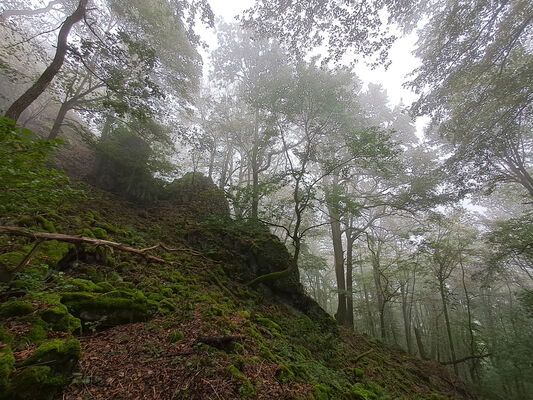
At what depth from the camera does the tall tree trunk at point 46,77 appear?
4711 millimetres

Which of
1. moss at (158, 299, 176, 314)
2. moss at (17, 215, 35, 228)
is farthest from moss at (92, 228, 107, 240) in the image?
moss at (158, 299, 176, 314)

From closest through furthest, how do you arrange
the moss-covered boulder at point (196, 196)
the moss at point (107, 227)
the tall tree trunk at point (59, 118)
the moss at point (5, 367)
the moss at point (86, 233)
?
the moss at point (5, 367)
the moss at point (86, 233)
the moss at point (107, 227)
the tall tree trunk at point (59, 118)
the moss-covered boulder at point (196, 196)

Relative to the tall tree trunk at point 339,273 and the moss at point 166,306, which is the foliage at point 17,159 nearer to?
the moss at point 166,306

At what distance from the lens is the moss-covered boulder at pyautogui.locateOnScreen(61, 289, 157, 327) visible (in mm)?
3061

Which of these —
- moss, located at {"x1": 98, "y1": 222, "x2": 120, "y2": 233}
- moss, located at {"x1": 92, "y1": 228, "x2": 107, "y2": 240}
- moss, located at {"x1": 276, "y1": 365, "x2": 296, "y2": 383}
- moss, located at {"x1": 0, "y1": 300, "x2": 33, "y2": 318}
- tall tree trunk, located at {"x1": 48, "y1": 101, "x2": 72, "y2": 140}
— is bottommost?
moss, located at {"x1": 276, "y1": 365, "x2": 296, "y2": 383}

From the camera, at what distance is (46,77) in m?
5.02

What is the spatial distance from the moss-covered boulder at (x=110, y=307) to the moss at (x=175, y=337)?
0.76m

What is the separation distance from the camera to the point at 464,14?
6.43 metres

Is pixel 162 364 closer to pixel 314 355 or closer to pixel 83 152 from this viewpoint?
pixel 314 355

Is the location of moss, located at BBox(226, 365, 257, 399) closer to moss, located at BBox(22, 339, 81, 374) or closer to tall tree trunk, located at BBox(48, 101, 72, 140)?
moss, located at BBox(22, 339, 81, 374)

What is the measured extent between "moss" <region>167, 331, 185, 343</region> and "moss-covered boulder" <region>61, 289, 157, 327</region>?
2.49 ft

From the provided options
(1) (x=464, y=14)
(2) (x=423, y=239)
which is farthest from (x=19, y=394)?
(2) (x=423, y=239)

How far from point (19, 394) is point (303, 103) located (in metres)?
9.62

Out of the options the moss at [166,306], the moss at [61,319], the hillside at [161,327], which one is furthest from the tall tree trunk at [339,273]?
the moss at [61,319]
